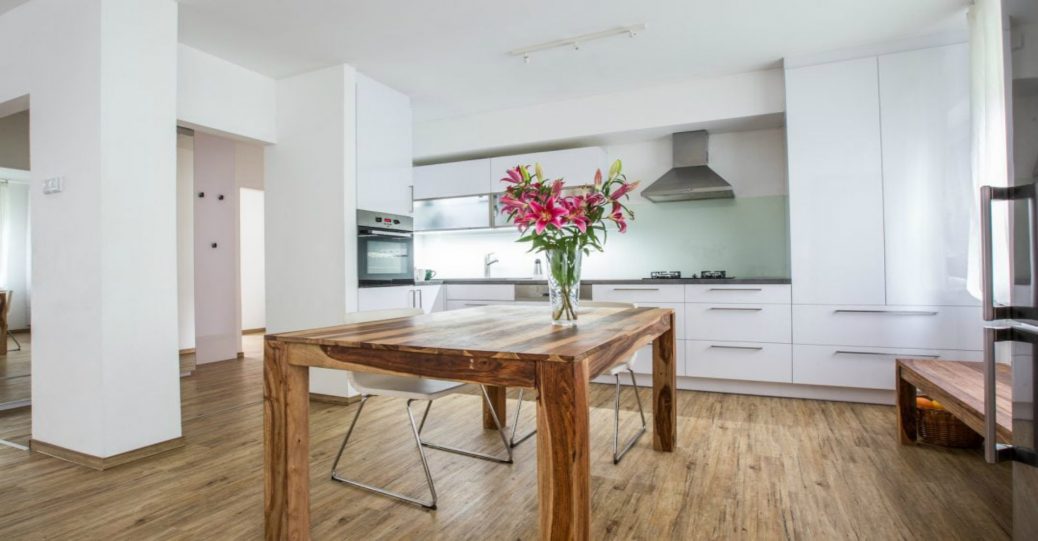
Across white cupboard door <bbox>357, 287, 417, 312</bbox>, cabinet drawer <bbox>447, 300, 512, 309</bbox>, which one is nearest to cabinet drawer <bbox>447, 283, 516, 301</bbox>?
cabinet drawer <bbox>447, 300, 512, 309</bbox>

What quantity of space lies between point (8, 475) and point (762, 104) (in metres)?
5.01

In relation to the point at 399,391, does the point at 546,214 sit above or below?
above

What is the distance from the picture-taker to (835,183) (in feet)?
11.5

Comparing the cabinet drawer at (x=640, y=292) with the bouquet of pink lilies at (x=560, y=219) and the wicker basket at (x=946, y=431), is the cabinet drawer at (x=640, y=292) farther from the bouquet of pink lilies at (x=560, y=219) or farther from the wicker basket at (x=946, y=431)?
the bouquet of pink lilies at (x=560, y=219)

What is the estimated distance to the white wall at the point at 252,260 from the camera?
7578 millimetres

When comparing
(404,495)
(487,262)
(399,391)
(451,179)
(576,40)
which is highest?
(576,40)

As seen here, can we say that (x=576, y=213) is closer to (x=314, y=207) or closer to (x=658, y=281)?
(x=658, y=281)

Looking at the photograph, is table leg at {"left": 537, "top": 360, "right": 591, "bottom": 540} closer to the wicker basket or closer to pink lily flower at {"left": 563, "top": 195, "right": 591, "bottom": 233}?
pink lily flower at {"left": 563, "top": 195, "right": 591, "bottom": 233}

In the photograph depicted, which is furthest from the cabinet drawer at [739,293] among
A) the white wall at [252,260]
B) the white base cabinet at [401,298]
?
the white wall at [252,260]

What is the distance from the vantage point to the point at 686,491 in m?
2.06

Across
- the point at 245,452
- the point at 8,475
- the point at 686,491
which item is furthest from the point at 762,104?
the point at 8,475

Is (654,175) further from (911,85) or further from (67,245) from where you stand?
(67,245)

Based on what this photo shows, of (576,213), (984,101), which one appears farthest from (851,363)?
(576,213)

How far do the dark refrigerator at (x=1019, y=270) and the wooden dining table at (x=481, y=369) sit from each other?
93 centimetres
